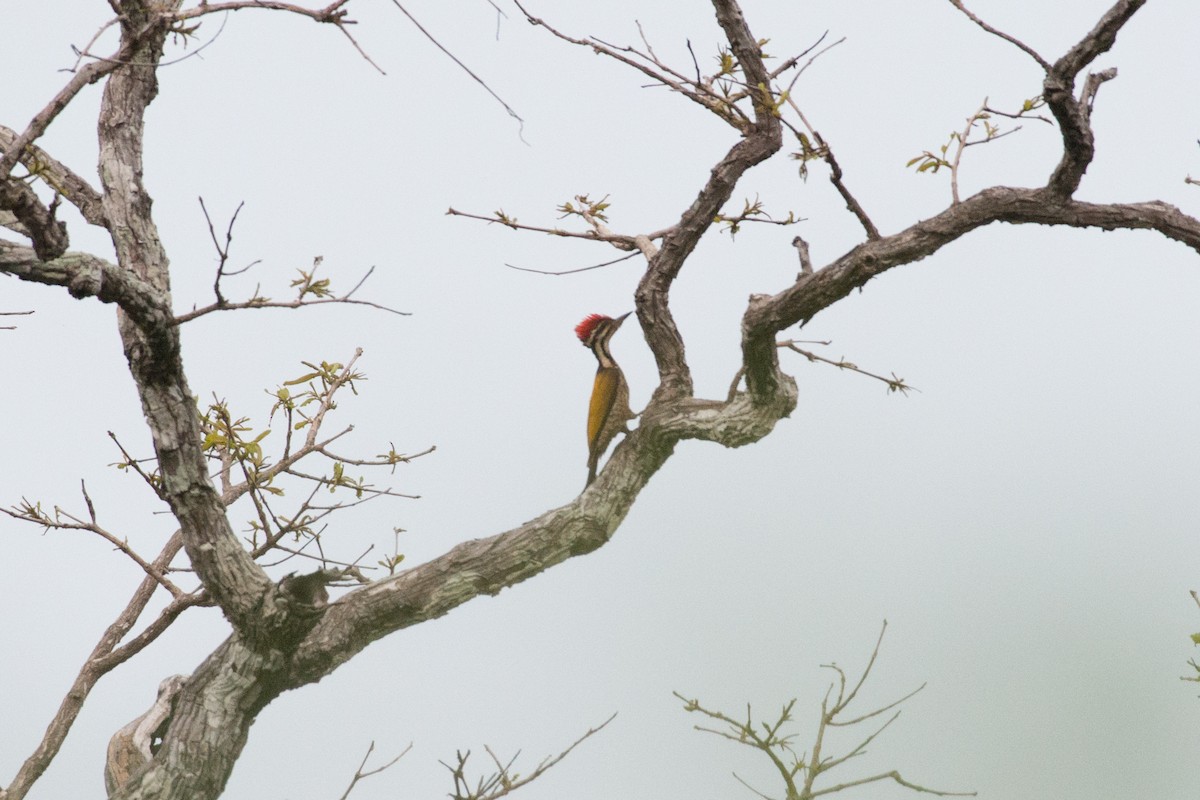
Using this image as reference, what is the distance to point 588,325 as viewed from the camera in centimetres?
379

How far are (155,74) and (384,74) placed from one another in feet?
4.62

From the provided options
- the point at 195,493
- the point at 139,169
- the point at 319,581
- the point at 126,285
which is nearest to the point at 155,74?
the point at 139,169

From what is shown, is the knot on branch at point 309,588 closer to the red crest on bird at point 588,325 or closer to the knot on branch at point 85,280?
the knot on branch at point 85,280

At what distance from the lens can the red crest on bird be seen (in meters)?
3.78

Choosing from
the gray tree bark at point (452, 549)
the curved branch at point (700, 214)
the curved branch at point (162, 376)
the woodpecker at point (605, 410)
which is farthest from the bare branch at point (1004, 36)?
the curved branch at point (162, 376)

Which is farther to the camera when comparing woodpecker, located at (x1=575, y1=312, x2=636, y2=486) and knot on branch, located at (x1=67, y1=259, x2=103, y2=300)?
woodpecker, located at (x1=575, y1=312, x2=636, y2=486)

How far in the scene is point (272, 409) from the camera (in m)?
3.55

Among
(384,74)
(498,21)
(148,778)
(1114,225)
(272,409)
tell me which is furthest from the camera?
(272,409)

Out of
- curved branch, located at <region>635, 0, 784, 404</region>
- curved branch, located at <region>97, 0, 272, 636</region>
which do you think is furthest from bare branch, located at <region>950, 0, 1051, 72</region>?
curved branch, located at <region>97, 0, 272, 636</region>

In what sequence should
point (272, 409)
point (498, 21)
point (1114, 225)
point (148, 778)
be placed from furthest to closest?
point (272, 409) → point (148, 778) → point (1114, 225) → point (498, 21)

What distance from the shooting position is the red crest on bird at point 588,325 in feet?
12.4

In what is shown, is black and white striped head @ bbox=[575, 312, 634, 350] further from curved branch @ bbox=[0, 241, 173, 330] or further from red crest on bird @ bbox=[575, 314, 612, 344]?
curved branch @ bbox=[0, 241, 173, 330]

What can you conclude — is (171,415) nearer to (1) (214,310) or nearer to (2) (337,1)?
(1) (214,310)

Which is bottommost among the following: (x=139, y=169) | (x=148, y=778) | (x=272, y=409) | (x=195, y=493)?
(x=148, y=778)
